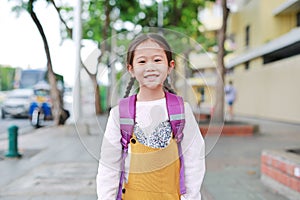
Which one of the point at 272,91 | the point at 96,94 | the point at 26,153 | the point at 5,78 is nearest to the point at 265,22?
the point at 272,91

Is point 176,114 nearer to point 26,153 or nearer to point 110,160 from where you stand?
point 110,160

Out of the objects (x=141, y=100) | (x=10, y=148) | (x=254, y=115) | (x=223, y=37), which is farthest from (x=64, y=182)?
(x=254, y=115)

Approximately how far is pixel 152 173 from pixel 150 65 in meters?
0.52

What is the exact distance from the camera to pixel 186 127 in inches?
76.3

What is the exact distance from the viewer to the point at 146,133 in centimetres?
189

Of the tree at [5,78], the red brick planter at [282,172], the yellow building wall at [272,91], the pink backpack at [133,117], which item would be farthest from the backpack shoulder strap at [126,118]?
the tree at [5,78]

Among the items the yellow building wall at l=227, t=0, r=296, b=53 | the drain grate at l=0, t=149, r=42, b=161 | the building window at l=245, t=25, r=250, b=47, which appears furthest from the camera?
the building window at l=245, t=25, r=250, b=47

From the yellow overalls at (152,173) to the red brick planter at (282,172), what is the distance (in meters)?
3.24

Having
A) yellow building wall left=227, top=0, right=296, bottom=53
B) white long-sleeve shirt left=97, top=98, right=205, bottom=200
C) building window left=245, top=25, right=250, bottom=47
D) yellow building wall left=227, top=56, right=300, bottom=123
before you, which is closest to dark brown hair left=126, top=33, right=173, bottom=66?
white long-sleeve shirt left=97, top=98, right=205, bottom=200

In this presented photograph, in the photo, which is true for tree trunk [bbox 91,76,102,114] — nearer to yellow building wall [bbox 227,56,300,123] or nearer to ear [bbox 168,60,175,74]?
ear [bbox 168,60,175,74]

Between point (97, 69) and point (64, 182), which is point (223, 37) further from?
point (97, 69)

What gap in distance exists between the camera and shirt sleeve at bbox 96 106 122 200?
1.93 metres

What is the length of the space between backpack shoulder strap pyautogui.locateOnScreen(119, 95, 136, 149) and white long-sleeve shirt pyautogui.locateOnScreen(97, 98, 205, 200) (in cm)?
2

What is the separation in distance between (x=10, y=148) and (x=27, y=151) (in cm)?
106
